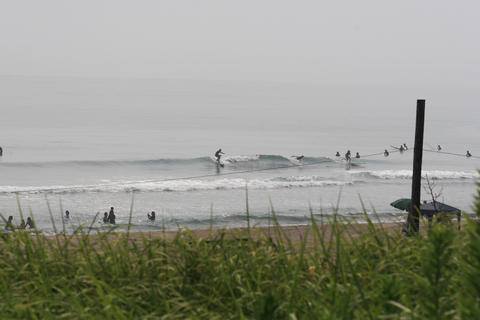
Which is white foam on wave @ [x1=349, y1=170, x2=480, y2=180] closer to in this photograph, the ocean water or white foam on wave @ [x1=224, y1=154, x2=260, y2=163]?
the ocean water

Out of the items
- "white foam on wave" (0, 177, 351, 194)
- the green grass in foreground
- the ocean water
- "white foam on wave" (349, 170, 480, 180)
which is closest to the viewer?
the green grass in foreground

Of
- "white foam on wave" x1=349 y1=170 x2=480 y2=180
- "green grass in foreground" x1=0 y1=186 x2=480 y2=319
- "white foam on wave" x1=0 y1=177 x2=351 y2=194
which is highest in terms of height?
"green grass in foreground" x1=0 y1=186 x2=480 y2=319

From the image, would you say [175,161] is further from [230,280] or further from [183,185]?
[230,280]

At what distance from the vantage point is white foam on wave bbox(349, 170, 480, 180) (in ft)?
163

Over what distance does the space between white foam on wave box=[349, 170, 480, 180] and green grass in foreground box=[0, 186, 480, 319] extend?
46.1 m

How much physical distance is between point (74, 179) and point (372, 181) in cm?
2461

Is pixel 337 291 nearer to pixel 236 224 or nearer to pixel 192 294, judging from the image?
pixel 192 294

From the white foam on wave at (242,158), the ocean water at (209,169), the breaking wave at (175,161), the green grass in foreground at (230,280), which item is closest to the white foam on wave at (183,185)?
the ocean water at (209,169)

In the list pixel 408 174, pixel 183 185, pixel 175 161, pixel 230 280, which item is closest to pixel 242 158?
pixel 175 161

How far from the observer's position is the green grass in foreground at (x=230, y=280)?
3.14 metres

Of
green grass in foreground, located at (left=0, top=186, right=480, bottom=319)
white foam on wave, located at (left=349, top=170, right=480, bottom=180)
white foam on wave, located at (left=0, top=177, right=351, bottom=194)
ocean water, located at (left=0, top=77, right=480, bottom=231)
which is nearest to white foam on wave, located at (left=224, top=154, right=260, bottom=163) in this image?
ocean water, located at (left=0, top=77, right=480, bottom=231)

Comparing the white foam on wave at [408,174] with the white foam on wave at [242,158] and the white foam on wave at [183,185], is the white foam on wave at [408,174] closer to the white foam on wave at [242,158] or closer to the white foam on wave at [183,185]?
the white foam on wave at [183,185]

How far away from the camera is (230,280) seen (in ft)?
13.0

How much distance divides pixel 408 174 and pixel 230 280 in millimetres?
50693
